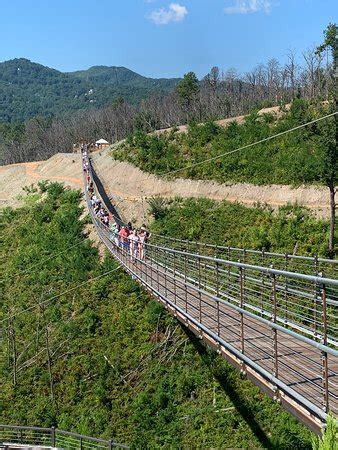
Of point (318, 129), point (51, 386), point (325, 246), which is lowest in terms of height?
point (51, 386)

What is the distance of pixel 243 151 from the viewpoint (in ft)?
119

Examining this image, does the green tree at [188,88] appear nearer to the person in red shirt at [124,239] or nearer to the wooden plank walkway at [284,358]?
the person in red shirt at [124,239]

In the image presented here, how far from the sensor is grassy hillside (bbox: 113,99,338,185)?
98.8ft

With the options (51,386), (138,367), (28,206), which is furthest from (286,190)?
(28,206)

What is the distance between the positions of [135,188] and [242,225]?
1254 cm

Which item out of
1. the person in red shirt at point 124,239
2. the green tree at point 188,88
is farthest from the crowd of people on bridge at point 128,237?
the green tree at point 188,88

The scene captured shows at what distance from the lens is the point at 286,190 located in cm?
2961

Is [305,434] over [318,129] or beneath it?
beneath

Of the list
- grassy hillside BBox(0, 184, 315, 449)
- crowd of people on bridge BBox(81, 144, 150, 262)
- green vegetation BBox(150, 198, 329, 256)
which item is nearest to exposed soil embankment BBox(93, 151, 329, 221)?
green vegetation BBox(150, 198, 329, 256)

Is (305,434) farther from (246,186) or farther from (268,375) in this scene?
(246,186)

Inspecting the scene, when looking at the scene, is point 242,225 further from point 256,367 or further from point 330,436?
point 330,436

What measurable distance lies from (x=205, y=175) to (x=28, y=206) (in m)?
16.6

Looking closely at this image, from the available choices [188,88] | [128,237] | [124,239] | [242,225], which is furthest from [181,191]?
[188,88]

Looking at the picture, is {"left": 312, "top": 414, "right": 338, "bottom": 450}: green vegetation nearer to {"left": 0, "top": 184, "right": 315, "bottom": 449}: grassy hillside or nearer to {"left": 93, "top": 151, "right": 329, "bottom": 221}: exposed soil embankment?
{"left": 0, "top": 184, "right": 315, "bottom": 449}: grassy hillside
